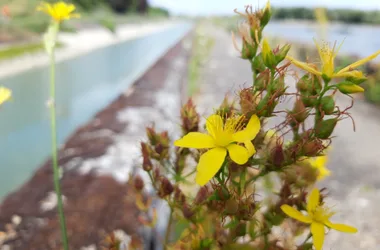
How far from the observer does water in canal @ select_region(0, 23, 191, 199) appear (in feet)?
10.7

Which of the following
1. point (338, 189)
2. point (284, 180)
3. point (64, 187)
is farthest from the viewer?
point (338, 189)

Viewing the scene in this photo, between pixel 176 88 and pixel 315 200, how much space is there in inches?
164

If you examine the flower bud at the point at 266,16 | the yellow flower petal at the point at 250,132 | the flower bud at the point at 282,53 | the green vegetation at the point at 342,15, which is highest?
the flower bud at the point at 266,16

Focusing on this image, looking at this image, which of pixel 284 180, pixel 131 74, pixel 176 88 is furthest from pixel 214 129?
pixel 131 74

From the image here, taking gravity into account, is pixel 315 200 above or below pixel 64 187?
above

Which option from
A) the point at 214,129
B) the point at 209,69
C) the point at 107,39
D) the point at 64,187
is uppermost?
the point at 214,129

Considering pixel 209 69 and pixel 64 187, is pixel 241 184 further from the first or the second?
pixel 209 69

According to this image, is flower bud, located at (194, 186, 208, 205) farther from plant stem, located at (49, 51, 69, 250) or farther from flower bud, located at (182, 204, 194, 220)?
plant stem, located at (49, 51, 69, 250)

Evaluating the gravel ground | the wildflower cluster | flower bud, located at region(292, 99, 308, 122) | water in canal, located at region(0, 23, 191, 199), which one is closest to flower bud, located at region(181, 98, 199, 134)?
the wildflower cluster

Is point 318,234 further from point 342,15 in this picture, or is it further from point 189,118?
point 342,15

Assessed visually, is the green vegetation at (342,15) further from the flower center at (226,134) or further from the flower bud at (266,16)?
the flower center at (226,134)

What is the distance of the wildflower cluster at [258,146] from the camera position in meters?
0.32

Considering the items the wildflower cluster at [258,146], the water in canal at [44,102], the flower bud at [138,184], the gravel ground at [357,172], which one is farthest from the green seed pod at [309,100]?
the water in canal at [44,102]

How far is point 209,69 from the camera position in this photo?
605 cm
